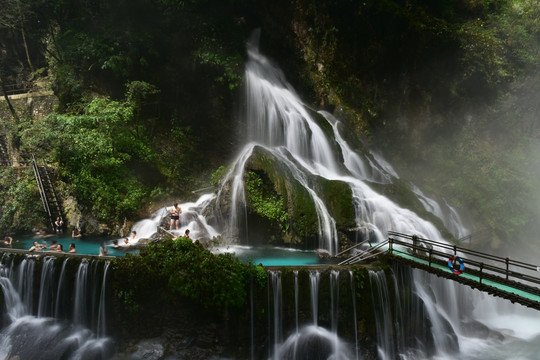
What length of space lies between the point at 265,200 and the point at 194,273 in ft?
17.3

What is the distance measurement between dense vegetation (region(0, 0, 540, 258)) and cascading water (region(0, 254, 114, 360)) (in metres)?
4.93

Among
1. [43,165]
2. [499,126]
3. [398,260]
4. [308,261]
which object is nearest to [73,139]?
[43,165]

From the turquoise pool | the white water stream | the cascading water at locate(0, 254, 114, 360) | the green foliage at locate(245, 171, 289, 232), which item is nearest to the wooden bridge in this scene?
the white water stream

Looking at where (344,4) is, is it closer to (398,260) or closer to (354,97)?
(354,97)

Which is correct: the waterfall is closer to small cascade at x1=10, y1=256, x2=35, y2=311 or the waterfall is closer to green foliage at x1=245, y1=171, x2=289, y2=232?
green foliage at x1=245, y1=171, x2=289, y2=232

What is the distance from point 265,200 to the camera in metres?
13.6

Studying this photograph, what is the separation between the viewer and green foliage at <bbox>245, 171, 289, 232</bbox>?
13.3 meters

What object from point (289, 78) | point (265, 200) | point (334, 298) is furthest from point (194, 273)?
point (289, 78)

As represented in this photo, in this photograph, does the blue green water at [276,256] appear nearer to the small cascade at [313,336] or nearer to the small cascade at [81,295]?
the small cascade at [313,336]

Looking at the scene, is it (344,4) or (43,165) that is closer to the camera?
(43,165)

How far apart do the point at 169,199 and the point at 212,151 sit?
363cm

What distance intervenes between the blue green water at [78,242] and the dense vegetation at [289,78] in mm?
1062

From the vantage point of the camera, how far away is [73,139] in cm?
1485

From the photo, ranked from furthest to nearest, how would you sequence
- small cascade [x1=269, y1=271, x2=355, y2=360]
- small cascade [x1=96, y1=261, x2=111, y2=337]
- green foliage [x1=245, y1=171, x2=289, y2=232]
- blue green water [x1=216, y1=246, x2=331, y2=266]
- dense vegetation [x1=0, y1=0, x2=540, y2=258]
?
dense vegetation [x1=0, y1=0, x2=540, y2=258] < green foliage [x1=245, y1=171, x2=289, y2=232] < blue green water [x1=216, y1=246, x2=331, y2=266] < small cascade [x1=96, y1=261, x2=111, y2=337] < small cascade [x1=269, y1=271, x2=355, y2=360]
